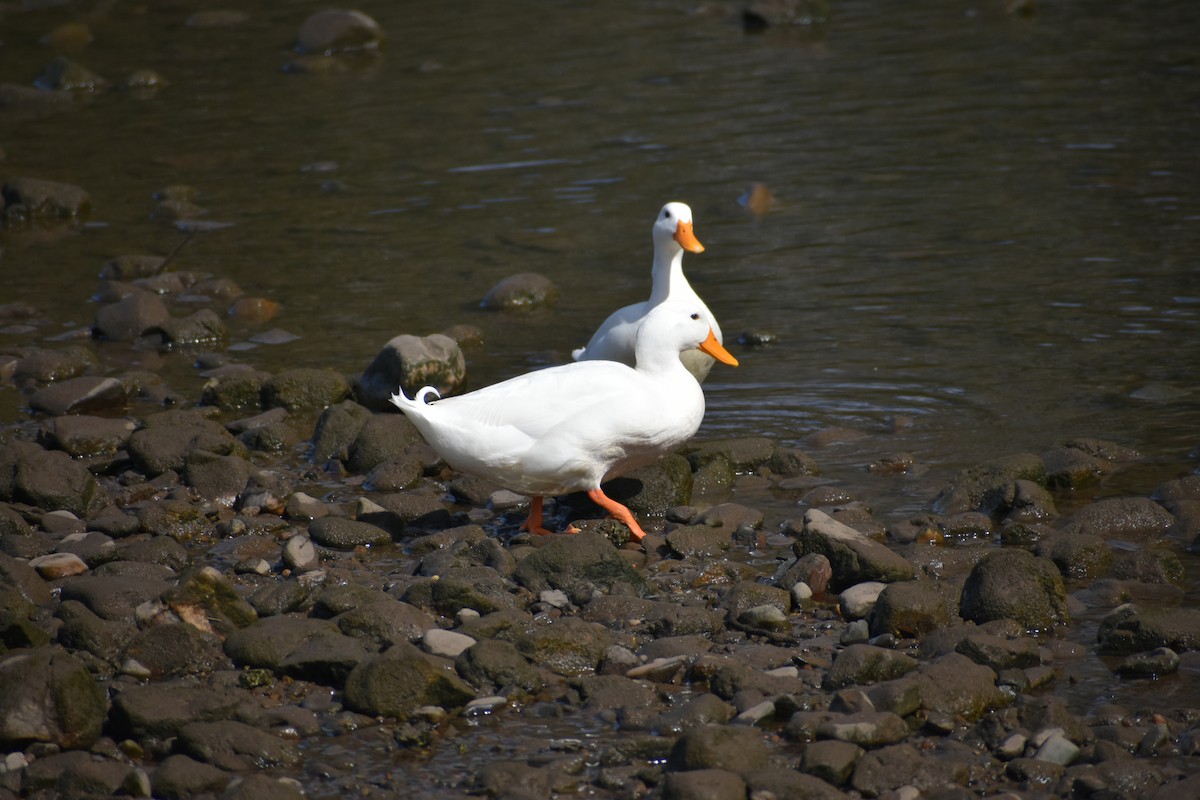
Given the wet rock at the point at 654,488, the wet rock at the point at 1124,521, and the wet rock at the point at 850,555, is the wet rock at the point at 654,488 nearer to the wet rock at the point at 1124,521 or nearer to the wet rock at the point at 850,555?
the wet rock at the point at 850,555

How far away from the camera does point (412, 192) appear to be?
1465cm

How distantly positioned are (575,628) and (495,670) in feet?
1.35

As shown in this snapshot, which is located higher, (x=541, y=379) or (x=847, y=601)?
(x=541, y=379)

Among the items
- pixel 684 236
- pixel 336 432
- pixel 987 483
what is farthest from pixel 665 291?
pixel 987 483

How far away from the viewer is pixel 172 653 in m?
5.36

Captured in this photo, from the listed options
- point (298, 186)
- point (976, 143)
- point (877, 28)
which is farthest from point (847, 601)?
point (877, 28)

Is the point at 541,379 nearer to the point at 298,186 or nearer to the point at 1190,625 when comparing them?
the point at 1190,625

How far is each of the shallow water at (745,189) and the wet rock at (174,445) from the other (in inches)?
62.7

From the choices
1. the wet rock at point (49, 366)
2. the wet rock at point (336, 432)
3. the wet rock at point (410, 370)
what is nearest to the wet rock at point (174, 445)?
the wet rock at point (336, 432)

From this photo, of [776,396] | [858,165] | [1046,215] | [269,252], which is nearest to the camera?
[776,396]

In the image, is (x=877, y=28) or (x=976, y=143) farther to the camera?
(x=877, y=28)

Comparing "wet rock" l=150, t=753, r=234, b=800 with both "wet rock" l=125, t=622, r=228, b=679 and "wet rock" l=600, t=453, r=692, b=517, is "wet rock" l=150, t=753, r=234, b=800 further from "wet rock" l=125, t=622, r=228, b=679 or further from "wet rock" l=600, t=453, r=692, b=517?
"wet rock" l=600, t=453, r=692, b=517

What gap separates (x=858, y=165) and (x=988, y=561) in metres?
8.93

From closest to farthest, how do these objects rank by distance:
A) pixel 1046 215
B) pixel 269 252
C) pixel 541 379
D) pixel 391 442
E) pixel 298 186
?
pixel 541 379, pixel 391 442, pixel 1046 215, pixel 269 252, pixel 298 186
